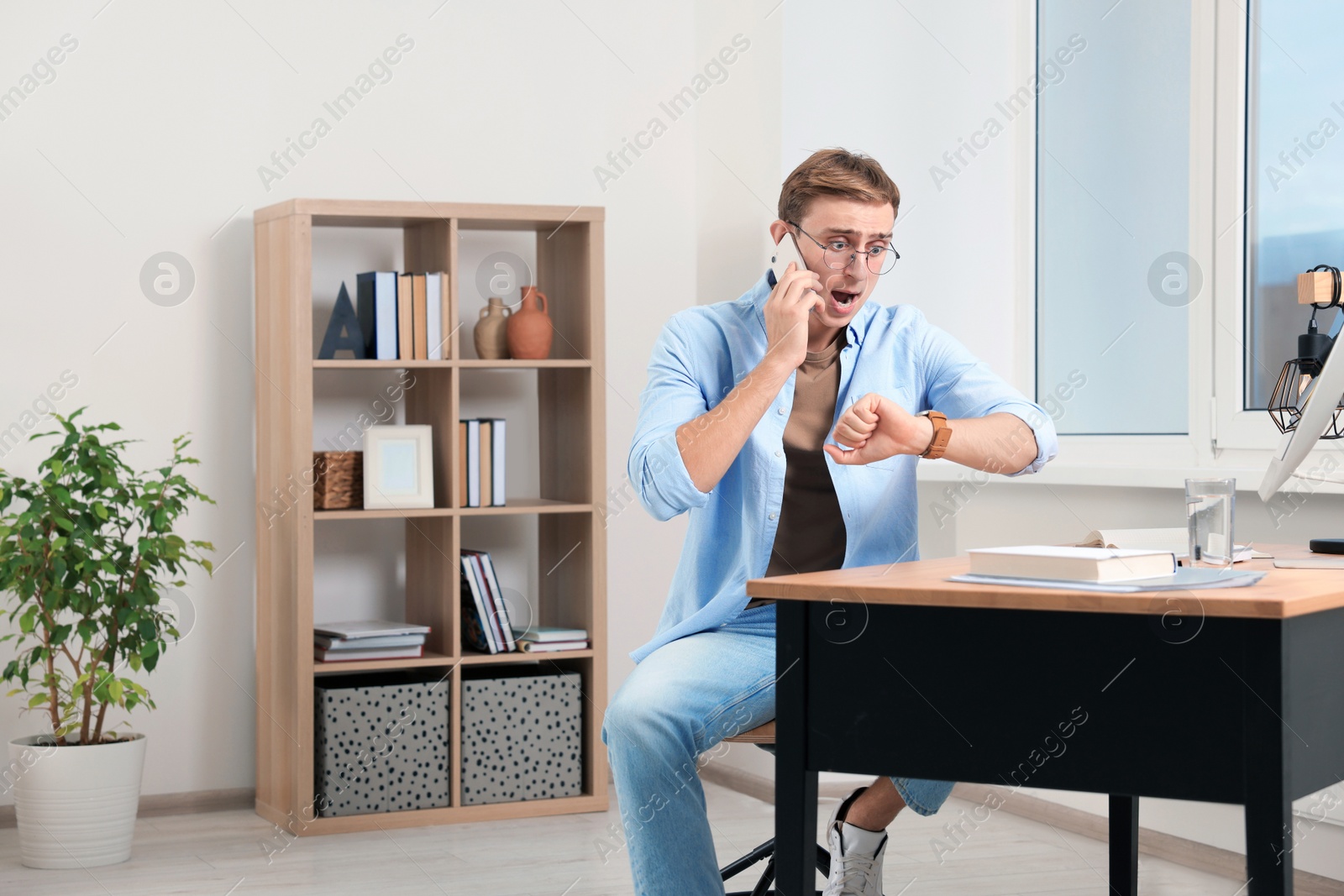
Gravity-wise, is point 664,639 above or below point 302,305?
below

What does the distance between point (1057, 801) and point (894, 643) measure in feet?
6.38

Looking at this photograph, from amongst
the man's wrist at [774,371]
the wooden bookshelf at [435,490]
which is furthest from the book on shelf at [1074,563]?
the wooden bookshelf at [435,490]

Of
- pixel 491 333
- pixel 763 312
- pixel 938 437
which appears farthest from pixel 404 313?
pixel 938 437

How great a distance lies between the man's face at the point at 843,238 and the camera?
205cm

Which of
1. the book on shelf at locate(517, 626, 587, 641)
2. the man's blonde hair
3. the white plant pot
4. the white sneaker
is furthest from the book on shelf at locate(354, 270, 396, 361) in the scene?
the white sneaker

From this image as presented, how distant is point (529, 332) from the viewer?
11.8 ft

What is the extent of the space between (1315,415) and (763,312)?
82 cm

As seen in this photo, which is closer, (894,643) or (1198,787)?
(1198,787)

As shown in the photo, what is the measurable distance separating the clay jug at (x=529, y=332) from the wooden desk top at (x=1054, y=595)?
2009 mm

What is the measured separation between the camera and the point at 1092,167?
3.47 m

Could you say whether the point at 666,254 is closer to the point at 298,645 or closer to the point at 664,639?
the point at 298,645

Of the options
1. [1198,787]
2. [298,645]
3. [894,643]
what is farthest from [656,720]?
[298,645]

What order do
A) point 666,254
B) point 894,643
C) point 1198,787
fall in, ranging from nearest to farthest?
1. point 1198,787
2. point 894,643
3. point 666,254

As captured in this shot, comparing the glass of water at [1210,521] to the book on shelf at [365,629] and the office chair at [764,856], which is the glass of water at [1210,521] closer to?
the office chair at [764,856]
